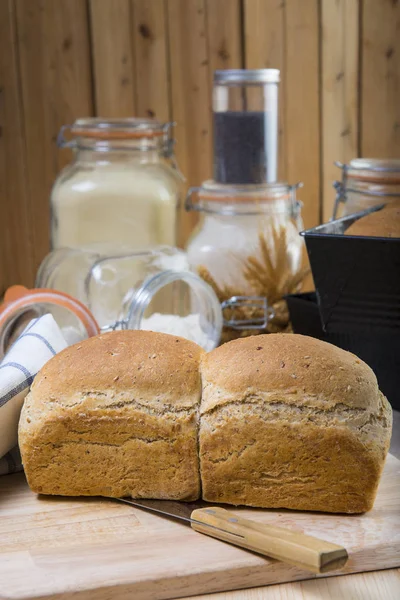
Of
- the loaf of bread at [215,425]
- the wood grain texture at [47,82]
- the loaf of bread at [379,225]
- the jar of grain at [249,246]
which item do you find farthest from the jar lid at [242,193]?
the wood grain texture at [47,82]

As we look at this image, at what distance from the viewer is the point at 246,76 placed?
154 centimetres

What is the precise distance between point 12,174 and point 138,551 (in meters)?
1.47

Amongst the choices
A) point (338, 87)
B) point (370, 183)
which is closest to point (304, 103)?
point (338, 87)

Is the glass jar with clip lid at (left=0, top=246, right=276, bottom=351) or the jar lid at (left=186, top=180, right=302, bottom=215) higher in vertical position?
the jar lid at (left=186, top=180, right=302, bottom=215)

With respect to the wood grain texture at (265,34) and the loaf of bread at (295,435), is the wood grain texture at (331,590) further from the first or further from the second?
the wood grain texture at (265,34)

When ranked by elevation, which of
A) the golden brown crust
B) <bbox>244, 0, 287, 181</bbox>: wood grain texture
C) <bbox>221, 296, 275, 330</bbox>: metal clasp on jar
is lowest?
<bbox>221, 296, 275, 330</bbox>: metal clasp on jar

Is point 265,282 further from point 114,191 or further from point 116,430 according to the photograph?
point 116,430

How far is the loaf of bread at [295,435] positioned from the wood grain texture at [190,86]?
1.34 meters

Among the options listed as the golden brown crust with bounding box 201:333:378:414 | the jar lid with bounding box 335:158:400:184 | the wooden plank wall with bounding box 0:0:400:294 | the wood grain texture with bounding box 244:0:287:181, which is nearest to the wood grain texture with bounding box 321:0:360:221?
the wooden plank wall with bounding box 0:0:400:294

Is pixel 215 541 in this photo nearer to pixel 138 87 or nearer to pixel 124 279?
pixel 124 279

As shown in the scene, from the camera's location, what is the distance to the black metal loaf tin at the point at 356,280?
40.7 inches

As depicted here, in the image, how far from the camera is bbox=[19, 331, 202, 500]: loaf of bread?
876 millimetres

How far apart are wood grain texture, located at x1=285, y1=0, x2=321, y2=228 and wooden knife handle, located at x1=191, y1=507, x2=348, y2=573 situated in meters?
1.51

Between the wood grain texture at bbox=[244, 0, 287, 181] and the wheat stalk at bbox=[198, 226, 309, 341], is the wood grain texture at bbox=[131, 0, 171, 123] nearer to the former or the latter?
Answer: the wood grain texture at bbox=[244, 0, 287, 181]
